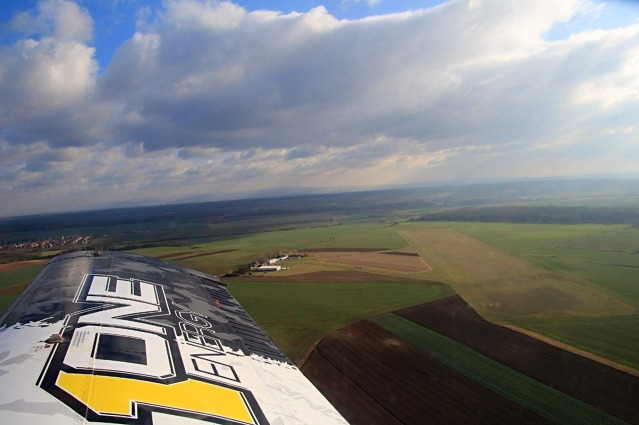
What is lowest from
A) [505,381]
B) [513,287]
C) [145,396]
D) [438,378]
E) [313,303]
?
[513,287]

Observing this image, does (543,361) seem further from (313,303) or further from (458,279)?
(458,279)

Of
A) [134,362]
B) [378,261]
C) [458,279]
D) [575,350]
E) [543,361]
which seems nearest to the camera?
[134,362]

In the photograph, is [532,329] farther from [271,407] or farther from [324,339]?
[271,407]

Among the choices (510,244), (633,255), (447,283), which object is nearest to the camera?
(447,283)

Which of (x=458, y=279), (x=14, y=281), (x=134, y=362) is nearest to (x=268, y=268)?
(x=458, y=279)

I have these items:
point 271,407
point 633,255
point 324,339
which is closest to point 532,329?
point 324,339

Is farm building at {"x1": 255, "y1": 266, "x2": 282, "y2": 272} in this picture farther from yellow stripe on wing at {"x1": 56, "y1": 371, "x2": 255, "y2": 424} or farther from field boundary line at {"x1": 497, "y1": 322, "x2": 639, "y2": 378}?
yellow stripe on wing at {"x1": 56, "y1": 371, "x2": 255, "y2": 424}

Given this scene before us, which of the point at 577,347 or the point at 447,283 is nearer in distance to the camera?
the point at 577,347
